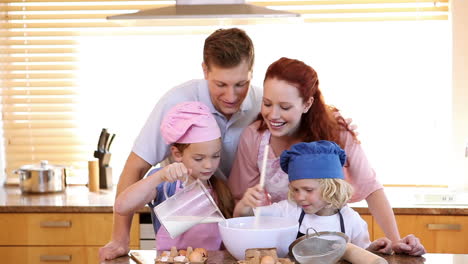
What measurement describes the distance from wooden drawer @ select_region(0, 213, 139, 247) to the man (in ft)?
3.32

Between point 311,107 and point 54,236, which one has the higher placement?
point 311,107

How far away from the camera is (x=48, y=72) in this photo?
13.1 ft

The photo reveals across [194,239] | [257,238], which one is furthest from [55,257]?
[257,238]

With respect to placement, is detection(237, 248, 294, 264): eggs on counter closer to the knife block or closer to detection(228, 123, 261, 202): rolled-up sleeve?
detection(228, 123, 261, 202): rolled-up sleeve

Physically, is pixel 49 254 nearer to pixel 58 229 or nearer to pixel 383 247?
pixel 58 229

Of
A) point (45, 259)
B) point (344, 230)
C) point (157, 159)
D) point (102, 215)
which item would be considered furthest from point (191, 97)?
point (45, 259)

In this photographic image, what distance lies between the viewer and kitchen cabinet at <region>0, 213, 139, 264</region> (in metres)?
3.42

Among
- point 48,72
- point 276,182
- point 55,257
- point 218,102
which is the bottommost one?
point 55,257

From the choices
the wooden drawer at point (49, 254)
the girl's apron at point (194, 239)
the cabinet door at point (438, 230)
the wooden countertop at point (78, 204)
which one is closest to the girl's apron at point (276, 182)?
the girl's apron at point (194, 239)

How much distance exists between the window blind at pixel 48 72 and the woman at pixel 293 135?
1.66m

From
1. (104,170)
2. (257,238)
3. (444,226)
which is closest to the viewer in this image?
(257,238)

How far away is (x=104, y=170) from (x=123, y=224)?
5.27 ft

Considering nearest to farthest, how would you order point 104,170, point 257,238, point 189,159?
1. point 257,238
2. point 189,159
3. point 104,170

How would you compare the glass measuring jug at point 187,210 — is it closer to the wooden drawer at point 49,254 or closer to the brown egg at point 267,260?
the brown egg at point 267,260
